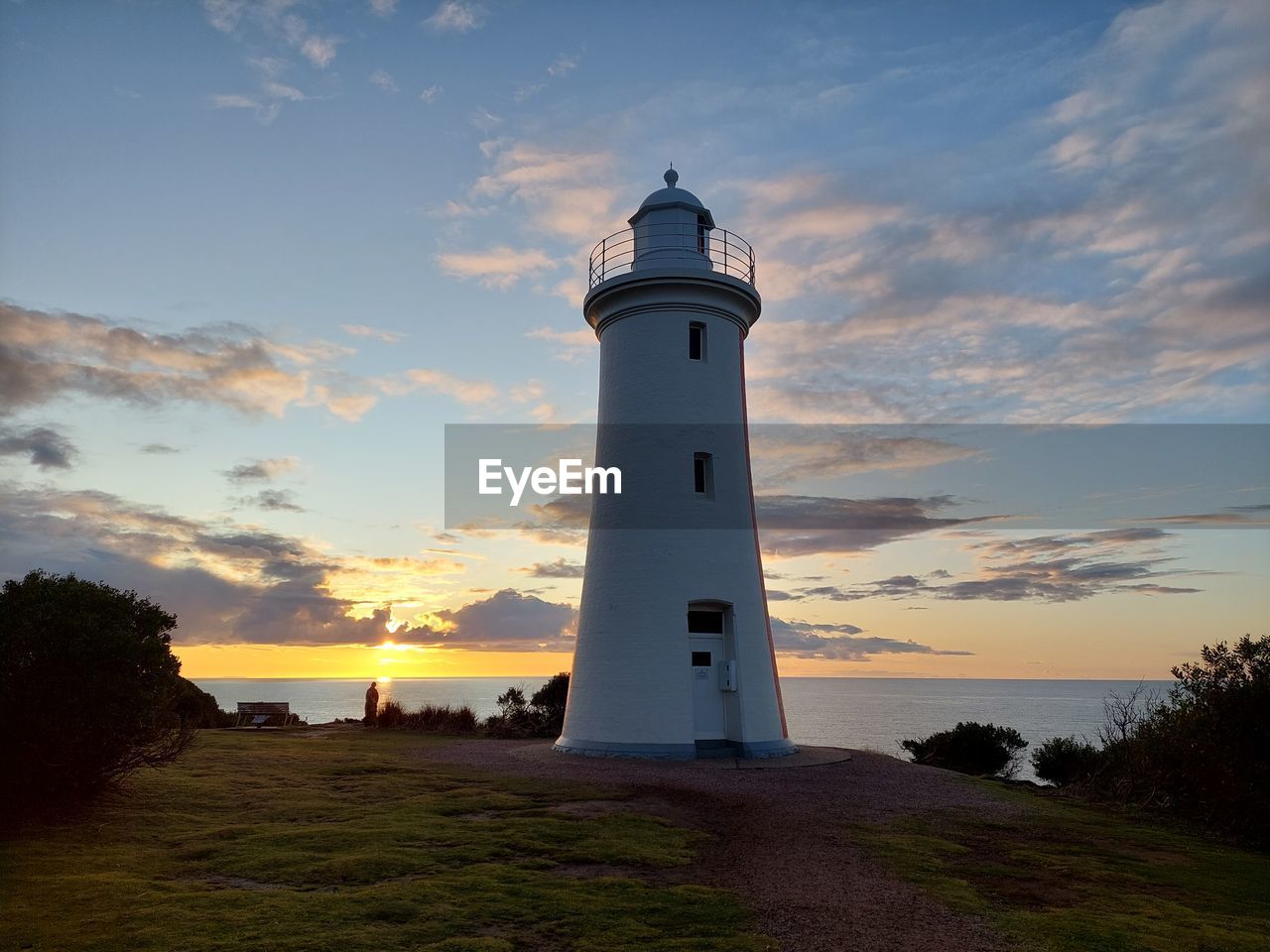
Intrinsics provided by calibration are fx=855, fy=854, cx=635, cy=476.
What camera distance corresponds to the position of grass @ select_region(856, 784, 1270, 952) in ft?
22.6

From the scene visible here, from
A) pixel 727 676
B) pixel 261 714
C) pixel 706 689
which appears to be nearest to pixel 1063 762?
pixel 727 676

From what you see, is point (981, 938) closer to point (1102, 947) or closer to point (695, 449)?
point (1102, 947)

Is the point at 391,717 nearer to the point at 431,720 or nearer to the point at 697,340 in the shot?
the point at 431,720

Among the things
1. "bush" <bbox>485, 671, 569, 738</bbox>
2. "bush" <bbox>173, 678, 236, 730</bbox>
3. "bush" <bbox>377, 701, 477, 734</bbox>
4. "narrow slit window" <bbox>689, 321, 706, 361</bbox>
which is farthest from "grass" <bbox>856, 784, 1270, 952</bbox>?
"bush" <bbox>173, 678, 236, 730</bbox>

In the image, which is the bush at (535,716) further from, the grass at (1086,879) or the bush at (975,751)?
the grass at (1086,879)

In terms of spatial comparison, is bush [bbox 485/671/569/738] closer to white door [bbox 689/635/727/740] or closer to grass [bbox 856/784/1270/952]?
white door [bbox 689/635/727/740]

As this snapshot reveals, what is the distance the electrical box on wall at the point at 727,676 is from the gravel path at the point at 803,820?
5.43 ft

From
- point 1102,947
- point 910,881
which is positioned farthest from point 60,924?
point 1102,947

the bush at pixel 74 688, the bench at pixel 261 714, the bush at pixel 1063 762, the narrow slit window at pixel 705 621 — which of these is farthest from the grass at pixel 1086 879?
the bench at pixel 261 714

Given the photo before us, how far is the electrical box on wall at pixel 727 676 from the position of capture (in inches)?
683

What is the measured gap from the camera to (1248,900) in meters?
8.29

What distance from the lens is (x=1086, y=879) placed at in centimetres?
870

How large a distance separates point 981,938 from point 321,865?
5.77 m

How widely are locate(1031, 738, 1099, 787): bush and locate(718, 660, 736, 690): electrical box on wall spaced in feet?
22.9
